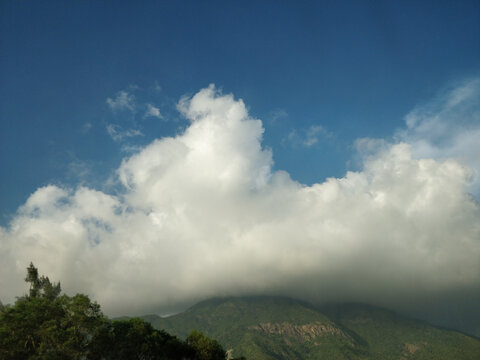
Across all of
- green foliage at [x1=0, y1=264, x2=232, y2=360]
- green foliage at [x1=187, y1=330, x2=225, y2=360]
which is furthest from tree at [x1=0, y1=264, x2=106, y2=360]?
green foliage at [x1=187, y1=330, x2=225, y2=360]

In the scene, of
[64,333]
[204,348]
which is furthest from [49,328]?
[204,348]

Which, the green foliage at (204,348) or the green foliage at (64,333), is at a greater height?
the green foliage at (64,333)

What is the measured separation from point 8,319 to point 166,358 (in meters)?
41.4

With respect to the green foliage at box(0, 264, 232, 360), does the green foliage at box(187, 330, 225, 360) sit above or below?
below

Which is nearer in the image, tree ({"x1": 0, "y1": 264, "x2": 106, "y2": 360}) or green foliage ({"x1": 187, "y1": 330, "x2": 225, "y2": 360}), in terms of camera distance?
tree ({"x1": 0, "y1": 264, "x2": 106, "y2": 360})

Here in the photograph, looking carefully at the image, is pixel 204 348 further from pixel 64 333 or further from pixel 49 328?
pixel 49 328

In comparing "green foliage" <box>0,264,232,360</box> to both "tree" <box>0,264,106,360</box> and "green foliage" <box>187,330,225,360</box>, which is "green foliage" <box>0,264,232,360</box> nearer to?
"tree" <box>0,264,106,360</box>

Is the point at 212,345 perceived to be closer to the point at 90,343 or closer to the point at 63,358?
the point at 90,343

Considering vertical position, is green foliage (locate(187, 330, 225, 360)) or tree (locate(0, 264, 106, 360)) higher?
tree (locate(0, 264, 106, 360))

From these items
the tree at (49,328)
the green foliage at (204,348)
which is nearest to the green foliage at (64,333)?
the tree at (49,328)

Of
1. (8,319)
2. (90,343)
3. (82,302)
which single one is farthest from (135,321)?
(8,319)

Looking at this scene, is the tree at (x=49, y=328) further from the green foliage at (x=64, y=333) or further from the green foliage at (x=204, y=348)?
the green foliage at (x=204, y=348)

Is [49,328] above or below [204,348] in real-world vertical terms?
above

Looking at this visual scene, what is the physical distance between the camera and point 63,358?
61.9 meters
